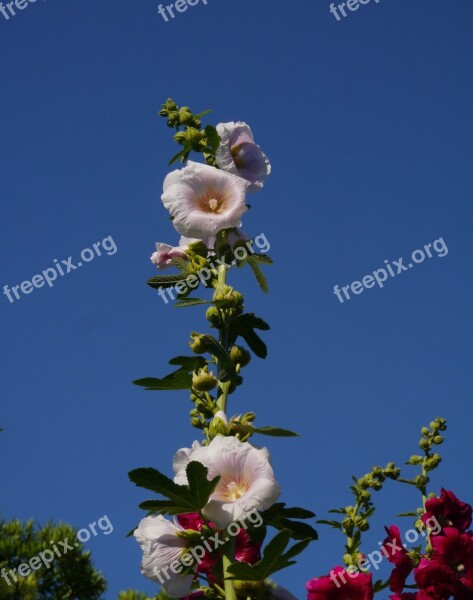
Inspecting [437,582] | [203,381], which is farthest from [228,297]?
[437,582]

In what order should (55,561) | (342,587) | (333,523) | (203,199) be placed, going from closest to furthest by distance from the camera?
(342,587) → (203,199) → (333,523) → (55,561)

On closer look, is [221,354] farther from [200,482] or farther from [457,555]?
[457,555]

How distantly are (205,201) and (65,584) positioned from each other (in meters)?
6.27

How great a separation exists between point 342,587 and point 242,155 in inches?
60.1

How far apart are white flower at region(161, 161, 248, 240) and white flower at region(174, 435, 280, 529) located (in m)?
0.77

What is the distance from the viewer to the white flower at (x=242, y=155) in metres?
2.71

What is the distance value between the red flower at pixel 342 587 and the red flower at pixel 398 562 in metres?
0.39

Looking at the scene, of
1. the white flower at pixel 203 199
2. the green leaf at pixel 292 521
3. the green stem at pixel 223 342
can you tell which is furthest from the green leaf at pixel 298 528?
the white flower at pixel 203 199

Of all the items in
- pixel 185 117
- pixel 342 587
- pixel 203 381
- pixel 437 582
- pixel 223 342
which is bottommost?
pixel 437 582

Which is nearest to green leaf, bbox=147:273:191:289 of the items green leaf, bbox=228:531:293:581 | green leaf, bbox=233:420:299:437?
green leaf, bbox=233:420:299:437

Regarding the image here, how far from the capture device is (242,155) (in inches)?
→ 108

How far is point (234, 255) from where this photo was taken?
8.53 feet

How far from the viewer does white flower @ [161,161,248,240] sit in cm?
250

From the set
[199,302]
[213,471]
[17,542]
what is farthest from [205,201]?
[17,542]
